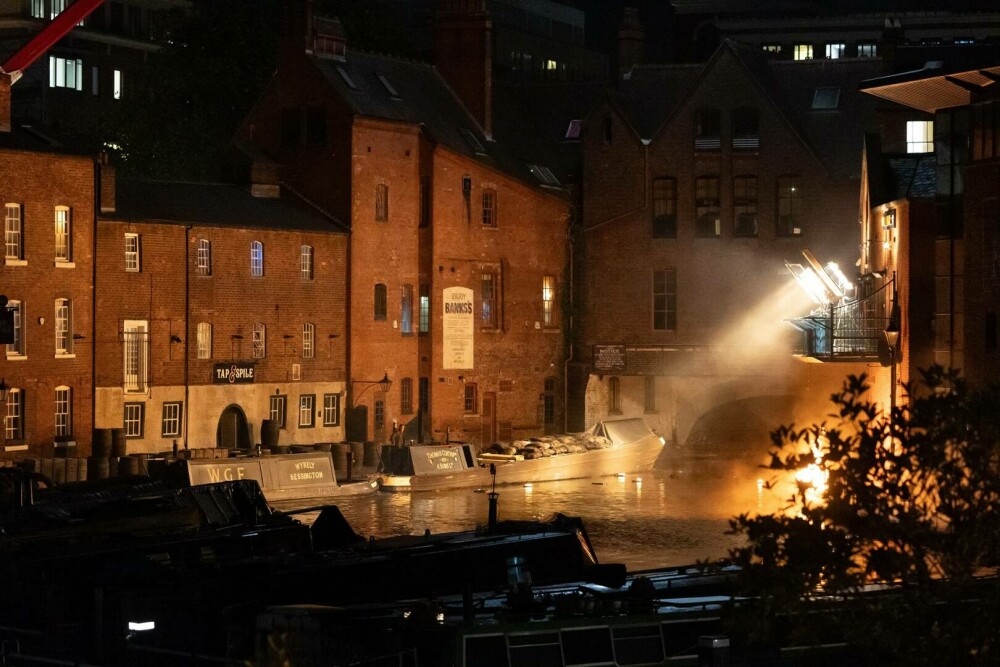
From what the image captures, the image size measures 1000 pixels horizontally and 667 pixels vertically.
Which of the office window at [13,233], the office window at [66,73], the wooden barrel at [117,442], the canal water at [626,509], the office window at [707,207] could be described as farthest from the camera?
the office window at [66,73]

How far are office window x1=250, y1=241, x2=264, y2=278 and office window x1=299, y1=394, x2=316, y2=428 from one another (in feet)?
14.4

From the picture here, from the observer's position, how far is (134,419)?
53.2m

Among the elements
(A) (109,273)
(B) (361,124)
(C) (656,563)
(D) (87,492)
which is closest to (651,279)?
(B) (361,124)

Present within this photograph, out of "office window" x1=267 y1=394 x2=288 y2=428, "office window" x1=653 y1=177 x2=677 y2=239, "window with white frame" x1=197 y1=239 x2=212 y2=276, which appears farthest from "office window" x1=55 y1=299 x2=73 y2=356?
"office window" x1=653 y1=177 x2=677 y2=239

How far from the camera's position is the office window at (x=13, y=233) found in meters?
50.3

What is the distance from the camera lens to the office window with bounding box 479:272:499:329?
6581 centimetres

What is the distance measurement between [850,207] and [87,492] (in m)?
39.0

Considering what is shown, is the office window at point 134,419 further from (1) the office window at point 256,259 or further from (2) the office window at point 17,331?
(1) the office window at point 256,259

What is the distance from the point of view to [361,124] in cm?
6091

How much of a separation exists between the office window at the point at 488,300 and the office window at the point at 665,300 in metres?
6.61

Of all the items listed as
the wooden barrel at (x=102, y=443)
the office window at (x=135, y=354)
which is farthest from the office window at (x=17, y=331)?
the office window at (x=135, y=354)

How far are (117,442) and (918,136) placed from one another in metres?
28.3

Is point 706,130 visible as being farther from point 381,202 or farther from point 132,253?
point 132,253

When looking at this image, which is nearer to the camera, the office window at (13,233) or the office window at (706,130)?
the office window at (13,233)
